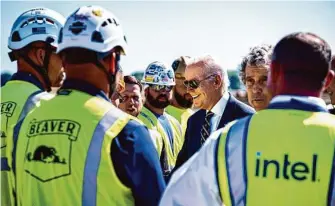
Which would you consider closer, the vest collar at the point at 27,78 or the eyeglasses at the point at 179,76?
the vest collar at the point at 27,78

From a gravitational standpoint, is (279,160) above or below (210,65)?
above

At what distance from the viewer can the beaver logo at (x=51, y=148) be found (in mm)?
3891

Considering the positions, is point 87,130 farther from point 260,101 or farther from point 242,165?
point 260,101

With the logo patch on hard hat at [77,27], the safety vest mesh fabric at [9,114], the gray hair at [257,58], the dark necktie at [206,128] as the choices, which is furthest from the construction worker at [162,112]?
the logo patch on hard hat at [77,27]

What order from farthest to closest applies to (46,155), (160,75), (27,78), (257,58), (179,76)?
(179,76) → (160,75) → (257,58) → (27,78) → (46,155)

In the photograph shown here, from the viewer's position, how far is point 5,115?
4969mm

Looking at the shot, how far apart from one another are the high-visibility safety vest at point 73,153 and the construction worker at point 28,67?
84 cm

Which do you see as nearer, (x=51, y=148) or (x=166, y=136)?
(x=51, y=148)

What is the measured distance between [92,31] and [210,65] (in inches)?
126

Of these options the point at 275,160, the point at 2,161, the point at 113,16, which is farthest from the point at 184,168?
the point at 2,161

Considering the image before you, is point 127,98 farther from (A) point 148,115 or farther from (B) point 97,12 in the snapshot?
(B) point 97,12

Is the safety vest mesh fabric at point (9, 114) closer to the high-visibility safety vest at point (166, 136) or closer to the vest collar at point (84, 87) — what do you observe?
the vest collar at point (84, 87)

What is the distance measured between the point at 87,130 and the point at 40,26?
2.03m

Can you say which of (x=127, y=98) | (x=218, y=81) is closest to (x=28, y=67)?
(x=218, y=81)
